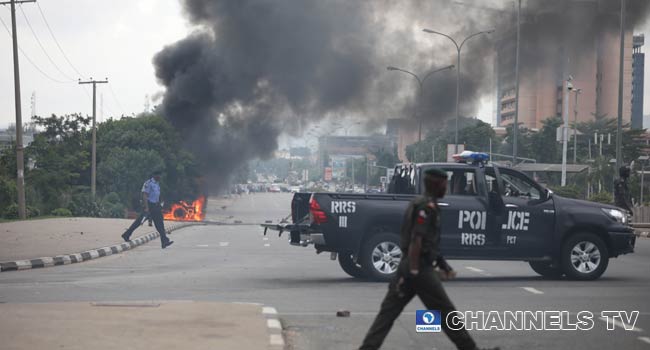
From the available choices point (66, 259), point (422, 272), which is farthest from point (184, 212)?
point (422, 272)

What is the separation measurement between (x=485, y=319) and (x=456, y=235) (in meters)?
4.04

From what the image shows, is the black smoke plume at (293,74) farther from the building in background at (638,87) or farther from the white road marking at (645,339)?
the building in background at (638,87)

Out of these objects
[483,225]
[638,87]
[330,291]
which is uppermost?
[638,87]

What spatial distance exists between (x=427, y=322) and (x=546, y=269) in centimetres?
612

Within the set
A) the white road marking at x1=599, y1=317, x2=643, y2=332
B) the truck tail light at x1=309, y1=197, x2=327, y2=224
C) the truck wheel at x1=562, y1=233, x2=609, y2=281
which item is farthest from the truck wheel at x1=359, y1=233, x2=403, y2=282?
the white road marking at x1=599, y1=317, x2=643, y2=332

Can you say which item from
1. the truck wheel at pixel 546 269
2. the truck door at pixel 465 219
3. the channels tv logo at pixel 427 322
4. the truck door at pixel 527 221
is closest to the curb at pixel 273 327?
the channels tv logo at pixel 427 322

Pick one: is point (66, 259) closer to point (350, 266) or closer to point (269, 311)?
point (350, 266)

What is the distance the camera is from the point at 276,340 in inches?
326

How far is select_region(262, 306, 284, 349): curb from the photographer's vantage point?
8.09 m

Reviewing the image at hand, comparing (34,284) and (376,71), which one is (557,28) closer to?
(376,71)

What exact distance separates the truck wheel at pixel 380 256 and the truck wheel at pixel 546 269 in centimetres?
252

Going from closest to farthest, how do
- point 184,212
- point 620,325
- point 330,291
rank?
point 620,325, point 330,291, point 184,212

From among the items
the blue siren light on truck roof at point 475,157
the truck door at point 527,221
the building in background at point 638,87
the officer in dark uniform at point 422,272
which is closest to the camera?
→ the officer in dark uniform at point 422,272

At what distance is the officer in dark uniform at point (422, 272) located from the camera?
667cm
